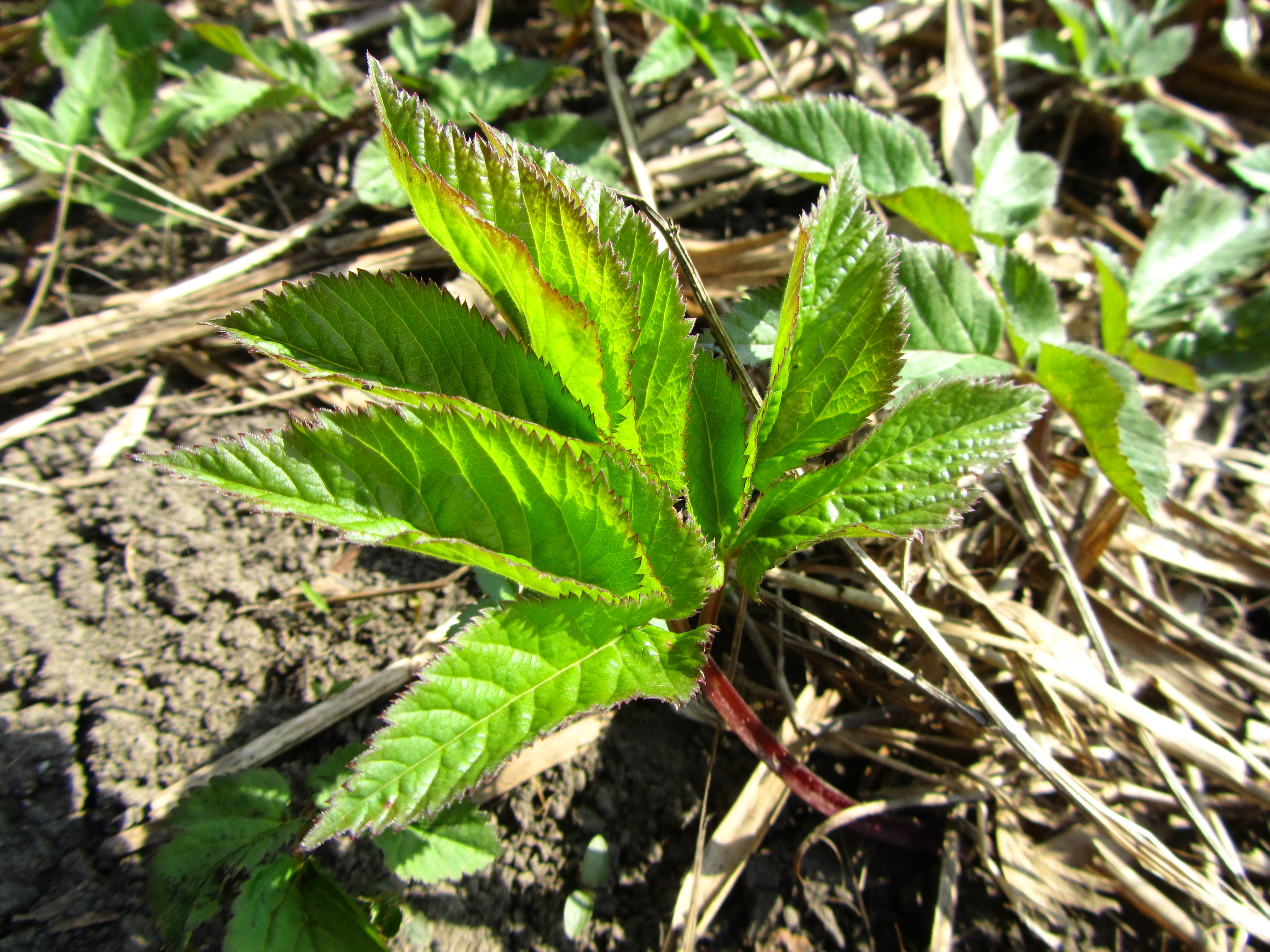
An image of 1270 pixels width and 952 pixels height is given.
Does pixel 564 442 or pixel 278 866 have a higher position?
pixel 564 442

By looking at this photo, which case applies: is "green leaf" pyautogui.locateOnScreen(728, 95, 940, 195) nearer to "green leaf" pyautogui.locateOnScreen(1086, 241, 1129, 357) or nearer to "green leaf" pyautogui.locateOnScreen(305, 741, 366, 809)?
"green leaf" pyautogui.locateOnScreen(1086, 241, 1129, 357)

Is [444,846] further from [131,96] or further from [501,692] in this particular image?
[131,96]

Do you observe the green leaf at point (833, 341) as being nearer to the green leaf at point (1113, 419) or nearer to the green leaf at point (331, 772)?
the green leaf at point (1113, 419)

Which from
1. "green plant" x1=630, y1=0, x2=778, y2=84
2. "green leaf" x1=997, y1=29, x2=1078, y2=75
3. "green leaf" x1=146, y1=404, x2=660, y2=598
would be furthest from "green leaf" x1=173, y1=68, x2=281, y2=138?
"green leaf" x1=997, y1=29, x2=1078, y2=75

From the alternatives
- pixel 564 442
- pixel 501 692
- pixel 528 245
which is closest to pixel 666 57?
pixel 528 245

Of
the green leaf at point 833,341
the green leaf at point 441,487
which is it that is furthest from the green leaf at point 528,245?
the green leaf at point 833,341

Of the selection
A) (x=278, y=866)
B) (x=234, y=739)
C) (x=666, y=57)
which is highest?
(x=666, y=57)
